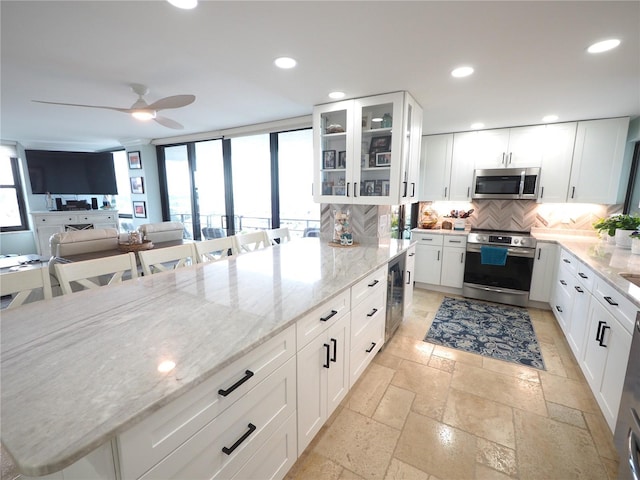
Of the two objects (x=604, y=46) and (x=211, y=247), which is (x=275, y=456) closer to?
(x=211, y=247)

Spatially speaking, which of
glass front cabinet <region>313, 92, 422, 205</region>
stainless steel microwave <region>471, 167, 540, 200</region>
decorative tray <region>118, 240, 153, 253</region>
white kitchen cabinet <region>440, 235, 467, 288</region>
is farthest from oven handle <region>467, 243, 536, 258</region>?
decorative tray <region>118, 240, 153, 253</region>

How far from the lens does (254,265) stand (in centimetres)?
211

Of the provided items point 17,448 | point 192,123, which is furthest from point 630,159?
point 192,123

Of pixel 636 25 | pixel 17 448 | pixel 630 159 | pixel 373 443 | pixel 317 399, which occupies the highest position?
pixel 636 25

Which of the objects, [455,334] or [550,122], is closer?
[455,334]

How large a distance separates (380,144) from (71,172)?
6.35 m

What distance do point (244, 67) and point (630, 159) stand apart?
4.28 metres

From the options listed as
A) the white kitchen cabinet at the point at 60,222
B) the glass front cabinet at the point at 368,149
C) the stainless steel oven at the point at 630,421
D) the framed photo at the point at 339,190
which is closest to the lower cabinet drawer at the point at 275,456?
the stainless steel oven at the point at 630,421

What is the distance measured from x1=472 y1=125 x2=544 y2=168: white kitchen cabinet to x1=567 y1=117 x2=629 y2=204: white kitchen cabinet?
390mm

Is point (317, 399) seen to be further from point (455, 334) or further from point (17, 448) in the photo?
point (455, 334)

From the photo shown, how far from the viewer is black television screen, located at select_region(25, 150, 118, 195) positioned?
17.5 ft

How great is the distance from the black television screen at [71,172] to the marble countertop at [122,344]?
562cm

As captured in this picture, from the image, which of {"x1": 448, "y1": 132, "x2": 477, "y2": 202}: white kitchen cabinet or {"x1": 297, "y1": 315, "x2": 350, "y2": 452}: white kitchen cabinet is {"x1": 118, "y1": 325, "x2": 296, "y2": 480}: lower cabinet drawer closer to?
{"x1": 297, "y1": 315, "x2": 350, "y2": 452}: white kitchen cabinet

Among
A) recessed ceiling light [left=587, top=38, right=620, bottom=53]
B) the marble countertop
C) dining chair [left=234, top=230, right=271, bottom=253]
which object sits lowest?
the marble countertop
